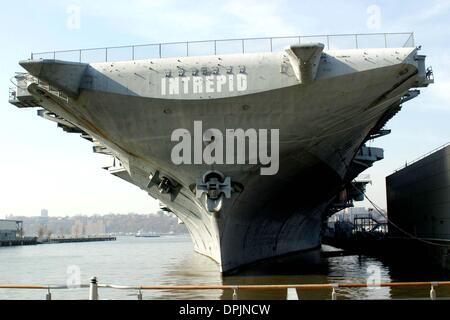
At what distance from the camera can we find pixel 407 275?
18484mm

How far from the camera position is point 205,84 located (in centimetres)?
1338

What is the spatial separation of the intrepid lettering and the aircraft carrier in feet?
0.09

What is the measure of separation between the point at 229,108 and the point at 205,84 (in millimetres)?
1024

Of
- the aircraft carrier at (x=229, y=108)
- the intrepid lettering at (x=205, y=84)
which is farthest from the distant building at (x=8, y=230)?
the intrepid lettering at (x=205, y=84)

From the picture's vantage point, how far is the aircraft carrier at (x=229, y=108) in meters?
13.2

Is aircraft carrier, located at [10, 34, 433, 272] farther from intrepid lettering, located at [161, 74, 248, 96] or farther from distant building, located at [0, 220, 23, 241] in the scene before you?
distant building, located at [0, 220, 23, 241]

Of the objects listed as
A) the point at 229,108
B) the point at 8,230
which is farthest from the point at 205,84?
the point at 8,230

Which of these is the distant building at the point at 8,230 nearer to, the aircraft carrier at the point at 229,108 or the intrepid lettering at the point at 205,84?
the aircraft carrier at the point at 229,108

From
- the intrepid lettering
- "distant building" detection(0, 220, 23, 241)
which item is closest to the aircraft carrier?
the intrepid lettering

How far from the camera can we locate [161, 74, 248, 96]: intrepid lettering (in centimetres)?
1335

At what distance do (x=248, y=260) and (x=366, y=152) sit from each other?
388 inches

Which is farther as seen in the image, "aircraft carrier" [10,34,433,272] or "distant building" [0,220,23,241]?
"distant building" [0,220,23,241]

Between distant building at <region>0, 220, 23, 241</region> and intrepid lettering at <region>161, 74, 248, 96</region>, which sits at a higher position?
intrepid lettering at <region>161, 74, 248, 96</region>

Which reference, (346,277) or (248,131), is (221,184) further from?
(346,277)
